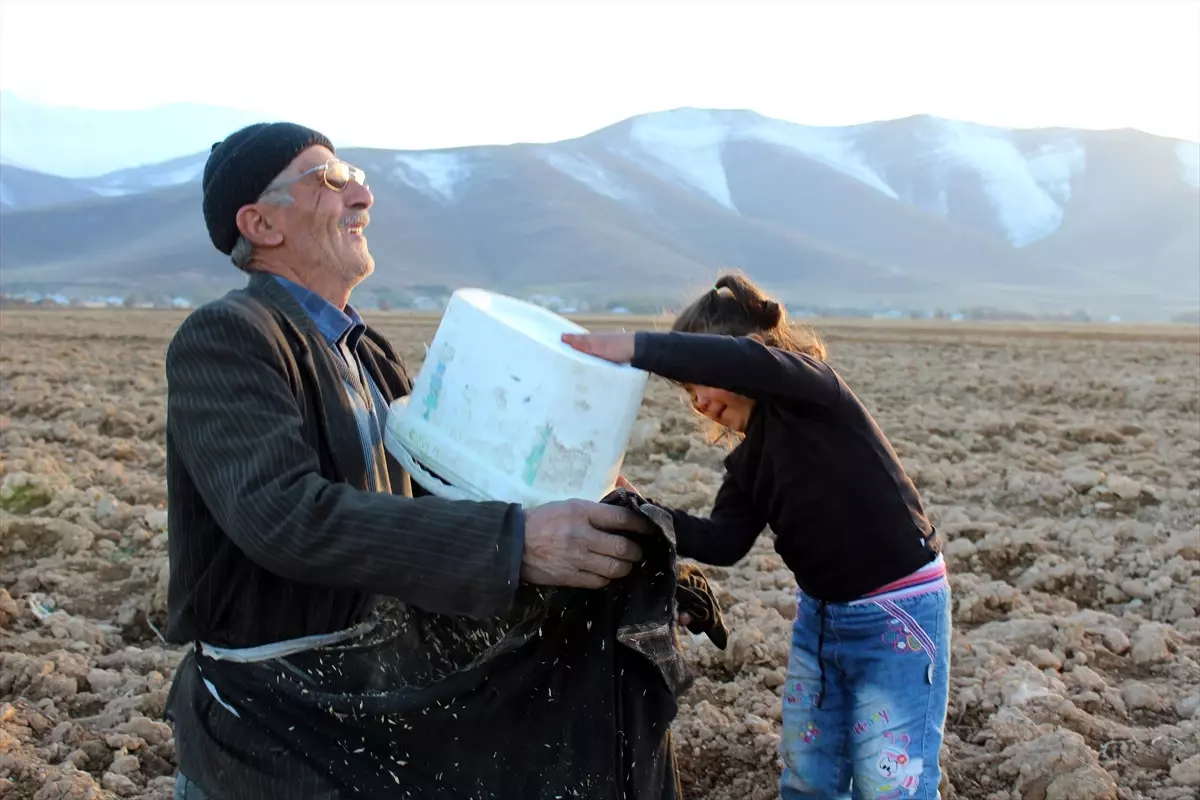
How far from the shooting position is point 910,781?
2312 millimetres

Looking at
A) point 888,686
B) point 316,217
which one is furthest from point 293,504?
point 888,686

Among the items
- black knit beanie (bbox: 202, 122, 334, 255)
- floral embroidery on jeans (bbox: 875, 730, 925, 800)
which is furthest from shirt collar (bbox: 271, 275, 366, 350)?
floral embroidery on jeans (bbox: 875, 730, 925, 800)

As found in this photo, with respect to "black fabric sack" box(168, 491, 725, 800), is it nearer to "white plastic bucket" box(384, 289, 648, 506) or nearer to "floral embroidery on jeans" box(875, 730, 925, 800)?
"white plastic bucket" box(384, 289, 648, 506)

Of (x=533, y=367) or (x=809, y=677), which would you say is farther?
(x=809, y=677)

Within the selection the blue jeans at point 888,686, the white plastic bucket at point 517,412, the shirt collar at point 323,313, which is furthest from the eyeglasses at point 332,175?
the blue jeans at point 888,686

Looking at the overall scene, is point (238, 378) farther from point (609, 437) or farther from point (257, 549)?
point (609, 437)

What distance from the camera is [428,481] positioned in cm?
194

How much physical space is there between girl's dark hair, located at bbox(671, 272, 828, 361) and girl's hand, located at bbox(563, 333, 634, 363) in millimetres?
595

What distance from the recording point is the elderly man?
169cm

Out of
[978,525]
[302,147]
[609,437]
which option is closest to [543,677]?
[609,437]

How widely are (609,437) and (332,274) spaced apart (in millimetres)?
727

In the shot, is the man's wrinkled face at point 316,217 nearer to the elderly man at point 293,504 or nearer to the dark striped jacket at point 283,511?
the elderly man at point 293,504

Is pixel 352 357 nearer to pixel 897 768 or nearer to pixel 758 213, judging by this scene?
pixel 897 768

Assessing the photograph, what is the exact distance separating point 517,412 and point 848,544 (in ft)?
3.08
